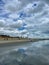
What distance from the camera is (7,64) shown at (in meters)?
12.4

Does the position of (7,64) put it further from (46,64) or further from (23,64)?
(46,64)

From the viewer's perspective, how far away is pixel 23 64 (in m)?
12.4

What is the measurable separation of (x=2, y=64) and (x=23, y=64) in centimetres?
167

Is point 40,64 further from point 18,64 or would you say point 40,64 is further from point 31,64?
point 18,64

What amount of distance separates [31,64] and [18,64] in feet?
3.50

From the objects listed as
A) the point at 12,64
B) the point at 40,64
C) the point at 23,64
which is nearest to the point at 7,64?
the point at 12,64

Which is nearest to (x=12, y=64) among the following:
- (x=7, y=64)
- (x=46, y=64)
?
(x=7, y=64)

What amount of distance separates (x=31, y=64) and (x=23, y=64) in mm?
671

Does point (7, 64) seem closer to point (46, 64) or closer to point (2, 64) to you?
point (2, 64)

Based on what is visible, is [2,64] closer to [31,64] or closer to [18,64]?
[18,64]

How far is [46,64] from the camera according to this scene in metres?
12.9

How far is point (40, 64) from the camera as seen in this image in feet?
41.6

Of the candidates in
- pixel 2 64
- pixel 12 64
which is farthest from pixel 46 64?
pixel 2 64

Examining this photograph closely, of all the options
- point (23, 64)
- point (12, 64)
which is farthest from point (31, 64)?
point (12, 64)
